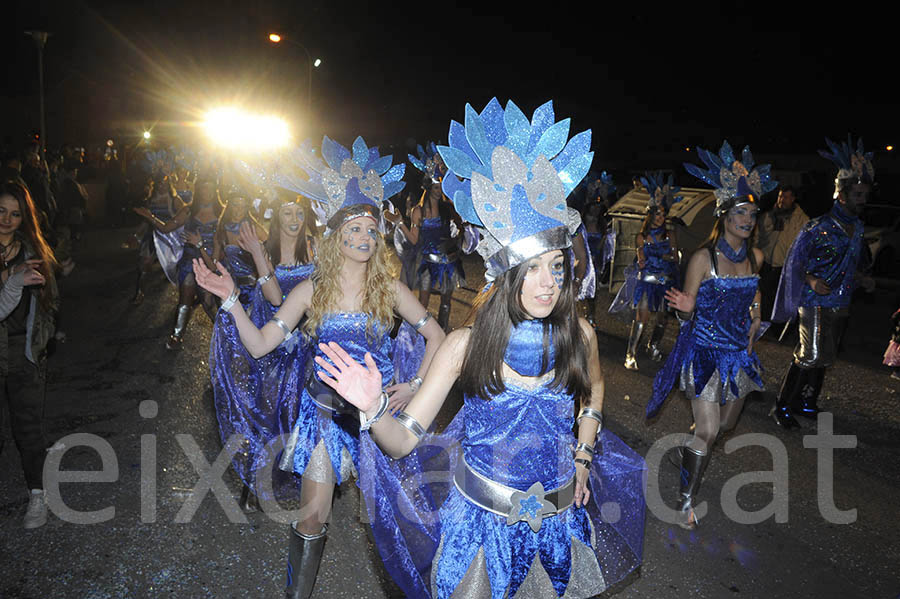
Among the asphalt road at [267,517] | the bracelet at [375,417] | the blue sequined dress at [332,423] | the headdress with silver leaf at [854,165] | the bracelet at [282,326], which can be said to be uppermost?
the headdress with silver leaf at [854,165]

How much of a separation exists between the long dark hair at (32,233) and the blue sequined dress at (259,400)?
1045mm

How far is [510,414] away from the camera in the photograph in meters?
2.62

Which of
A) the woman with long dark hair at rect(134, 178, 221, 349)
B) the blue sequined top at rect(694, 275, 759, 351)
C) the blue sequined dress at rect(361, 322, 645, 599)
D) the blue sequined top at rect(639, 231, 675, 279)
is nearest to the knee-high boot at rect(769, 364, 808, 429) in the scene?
the blue sequined top at rect(694, 275, 759, 351)

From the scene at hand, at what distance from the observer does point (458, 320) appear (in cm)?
1074

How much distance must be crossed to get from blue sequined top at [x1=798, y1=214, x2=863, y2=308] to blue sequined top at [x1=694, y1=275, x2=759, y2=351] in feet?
6.88

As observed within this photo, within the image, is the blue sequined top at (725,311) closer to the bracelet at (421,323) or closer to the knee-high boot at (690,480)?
the knee-high boot at (690,480)

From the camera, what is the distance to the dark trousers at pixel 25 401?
13.6 ft

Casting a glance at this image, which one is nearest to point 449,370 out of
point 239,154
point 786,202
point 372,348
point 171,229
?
point 372,348

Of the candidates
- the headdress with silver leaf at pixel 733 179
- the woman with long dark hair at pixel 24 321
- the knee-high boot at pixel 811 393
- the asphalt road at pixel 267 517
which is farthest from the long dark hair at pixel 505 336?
the knee-high boot at pixel 811 393

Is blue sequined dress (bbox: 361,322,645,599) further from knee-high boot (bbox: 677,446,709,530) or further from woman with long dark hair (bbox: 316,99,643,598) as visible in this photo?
knee-high boot (bbox: 677,446,709,530)

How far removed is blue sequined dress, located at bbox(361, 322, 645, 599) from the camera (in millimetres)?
2543

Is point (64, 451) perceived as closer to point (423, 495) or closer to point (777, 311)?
point (423, 495)

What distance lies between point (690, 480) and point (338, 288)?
2.72 metres

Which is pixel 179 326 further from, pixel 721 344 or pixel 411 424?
pixel 411 424
